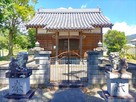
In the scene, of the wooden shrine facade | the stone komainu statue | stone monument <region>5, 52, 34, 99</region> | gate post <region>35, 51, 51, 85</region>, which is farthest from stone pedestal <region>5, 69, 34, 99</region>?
the wooden shrine facade

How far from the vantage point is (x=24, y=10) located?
20328 millimetres

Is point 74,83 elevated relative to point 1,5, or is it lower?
lower

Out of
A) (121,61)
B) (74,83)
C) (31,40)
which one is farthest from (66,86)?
(31,40)

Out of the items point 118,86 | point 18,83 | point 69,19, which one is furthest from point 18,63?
point 69,19

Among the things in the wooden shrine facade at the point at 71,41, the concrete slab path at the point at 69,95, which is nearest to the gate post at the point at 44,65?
the concrete slab path at the point at 69,95

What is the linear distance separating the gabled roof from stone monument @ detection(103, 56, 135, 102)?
8.25 metres

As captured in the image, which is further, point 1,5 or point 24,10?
point 24,10

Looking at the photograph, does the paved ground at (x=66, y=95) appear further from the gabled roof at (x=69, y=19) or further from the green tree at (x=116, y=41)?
the green tree at (x=116, y=41)

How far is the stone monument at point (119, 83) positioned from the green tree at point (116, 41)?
16898 millimetres

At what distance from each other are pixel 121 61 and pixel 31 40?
24.3 m

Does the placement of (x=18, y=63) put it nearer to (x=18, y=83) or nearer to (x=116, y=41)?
(x=18, y=83)

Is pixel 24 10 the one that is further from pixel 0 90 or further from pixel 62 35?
pixel 0 90

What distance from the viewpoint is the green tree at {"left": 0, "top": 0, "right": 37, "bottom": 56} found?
1863cm

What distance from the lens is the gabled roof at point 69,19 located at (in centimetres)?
1400
